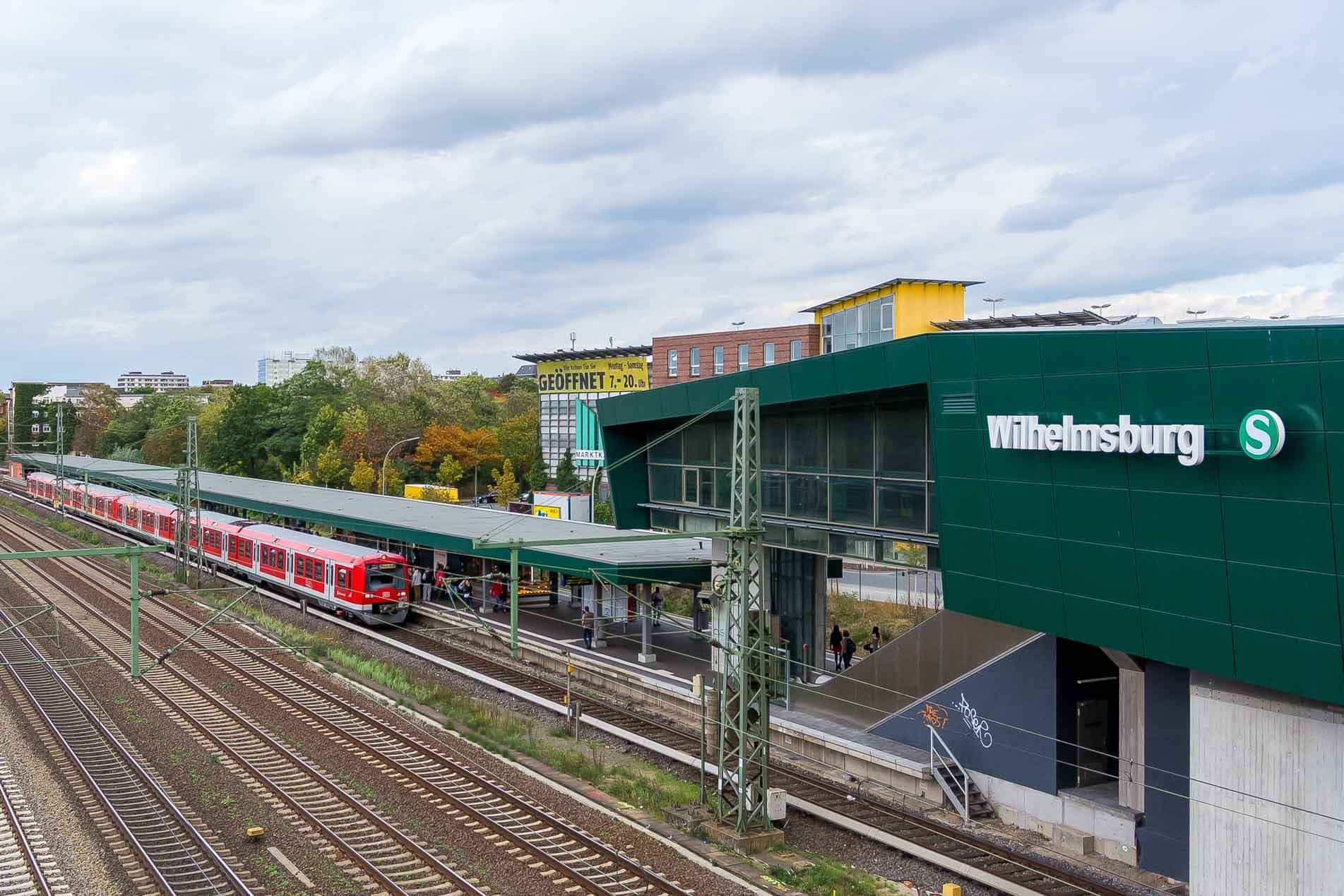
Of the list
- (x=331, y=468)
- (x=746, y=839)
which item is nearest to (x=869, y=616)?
(x=746, y=839)

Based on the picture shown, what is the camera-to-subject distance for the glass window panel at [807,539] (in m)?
22.8

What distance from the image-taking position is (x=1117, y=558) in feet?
51.5

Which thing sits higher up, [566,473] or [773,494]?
[773,494]

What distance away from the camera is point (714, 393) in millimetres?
24359

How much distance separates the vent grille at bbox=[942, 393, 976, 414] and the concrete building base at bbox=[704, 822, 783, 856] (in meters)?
7.89

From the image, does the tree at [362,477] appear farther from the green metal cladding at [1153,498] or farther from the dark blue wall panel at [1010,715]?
the dark blue wall panel at [1010,715]

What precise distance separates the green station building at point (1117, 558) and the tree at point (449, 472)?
5214 centimetres

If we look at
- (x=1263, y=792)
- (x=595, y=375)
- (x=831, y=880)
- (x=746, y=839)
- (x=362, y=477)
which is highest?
(x=595, y=375)

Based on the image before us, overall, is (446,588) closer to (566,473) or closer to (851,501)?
(851,501)

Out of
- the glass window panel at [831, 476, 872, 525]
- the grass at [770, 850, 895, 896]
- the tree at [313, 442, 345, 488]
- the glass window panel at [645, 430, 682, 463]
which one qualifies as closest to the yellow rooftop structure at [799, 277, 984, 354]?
the glass window panel at [645, 430, 682, 463]

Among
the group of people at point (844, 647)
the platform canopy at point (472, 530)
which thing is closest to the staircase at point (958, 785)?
the group of people at point (844, 647)

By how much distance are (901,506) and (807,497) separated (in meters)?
3.09

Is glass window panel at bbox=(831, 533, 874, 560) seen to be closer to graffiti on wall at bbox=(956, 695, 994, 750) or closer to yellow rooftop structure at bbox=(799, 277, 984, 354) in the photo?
graffiti on wall at bbox=(956, 695, 994, 750)

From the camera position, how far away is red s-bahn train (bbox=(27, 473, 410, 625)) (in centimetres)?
3516
